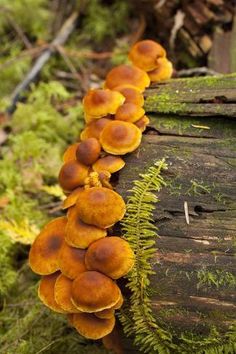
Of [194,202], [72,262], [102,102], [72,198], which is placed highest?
[102,102]

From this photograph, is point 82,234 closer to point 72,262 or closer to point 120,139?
point 72,262

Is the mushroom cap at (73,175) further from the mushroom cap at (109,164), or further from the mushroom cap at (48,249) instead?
the mushroom cap at (48,249)

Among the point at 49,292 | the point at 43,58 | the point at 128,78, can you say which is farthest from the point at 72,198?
the point at 43,58

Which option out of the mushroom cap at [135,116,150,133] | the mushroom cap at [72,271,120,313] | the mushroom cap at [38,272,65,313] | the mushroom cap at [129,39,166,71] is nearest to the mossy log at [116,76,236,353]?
the mushroom cap at [135,116,150,133]

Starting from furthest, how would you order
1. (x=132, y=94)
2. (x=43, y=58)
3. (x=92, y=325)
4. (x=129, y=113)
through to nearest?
(x=43, y=58) < (x=132, y=94) < (x=129, y=113) < (x=92, y=325)

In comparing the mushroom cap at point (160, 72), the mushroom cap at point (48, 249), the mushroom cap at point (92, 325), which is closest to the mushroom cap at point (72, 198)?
the mushroom cap at point (48, 249)

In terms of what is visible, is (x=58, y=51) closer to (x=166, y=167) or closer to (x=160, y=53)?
(x=160, y=53)

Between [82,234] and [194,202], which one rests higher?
[82,234]
